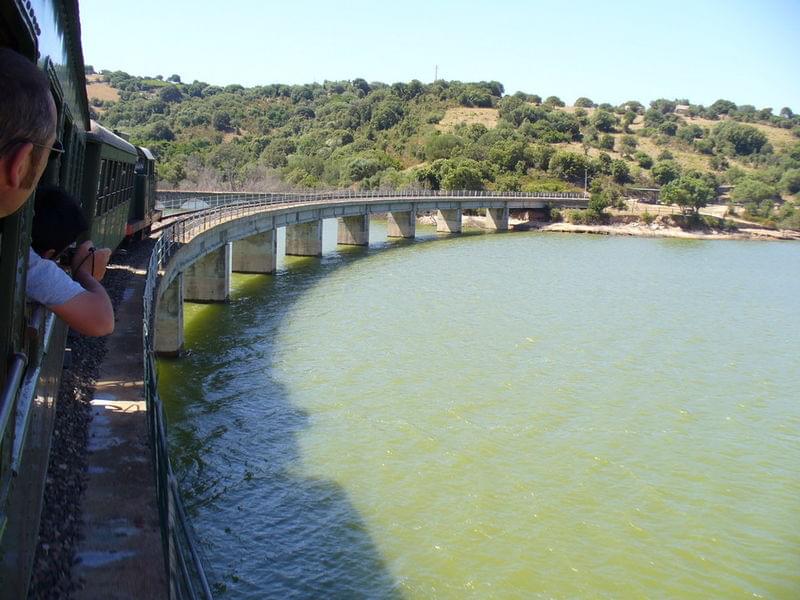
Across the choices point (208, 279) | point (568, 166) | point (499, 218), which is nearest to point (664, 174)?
point (568, 166)

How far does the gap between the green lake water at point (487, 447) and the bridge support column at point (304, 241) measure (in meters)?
12.7

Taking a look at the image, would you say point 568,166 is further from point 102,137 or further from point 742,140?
point 102,137

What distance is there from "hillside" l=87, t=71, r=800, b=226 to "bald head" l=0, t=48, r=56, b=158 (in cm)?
7008

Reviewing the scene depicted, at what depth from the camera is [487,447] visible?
45.9 feet

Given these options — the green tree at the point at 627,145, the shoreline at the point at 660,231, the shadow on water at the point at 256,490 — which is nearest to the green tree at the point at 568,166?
the green tree at the point at 627,145

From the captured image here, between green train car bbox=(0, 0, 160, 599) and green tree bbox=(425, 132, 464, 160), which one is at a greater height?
green tree bbox=(425, 132, 464, 160)

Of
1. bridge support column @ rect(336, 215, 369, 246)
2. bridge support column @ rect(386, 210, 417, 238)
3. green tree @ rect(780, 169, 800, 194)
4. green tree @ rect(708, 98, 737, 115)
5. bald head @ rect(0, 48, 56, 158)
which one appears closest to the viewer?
bald head @ rect(0, 48, 56, 158)

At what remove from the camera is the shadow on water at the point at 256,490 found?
9.48 m

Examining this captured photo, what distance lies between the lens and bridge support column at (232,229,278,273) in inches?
1328

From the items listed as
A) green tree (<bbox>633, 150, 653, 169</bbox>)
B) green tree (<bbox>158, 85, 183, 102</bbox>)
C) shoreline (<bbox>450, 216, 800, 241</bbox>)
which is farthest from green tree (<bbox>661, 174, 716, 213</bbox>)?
green tree (<bbox>158, 85, 183, 102</bbox>)

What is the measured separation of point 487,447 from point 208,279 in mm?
15057

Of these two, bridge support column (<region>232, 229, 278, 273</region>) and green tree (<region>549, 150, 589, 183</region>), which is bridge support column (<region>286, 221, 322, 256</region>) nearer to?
bridge support column (<region>232, 229, 278, 273</region>)

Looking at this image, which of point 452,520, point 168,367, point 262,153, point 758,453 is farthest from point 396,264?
point 262,153

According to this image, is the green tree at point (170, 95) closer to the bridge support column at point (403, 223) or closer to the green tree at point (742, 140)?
the green tree at point (742, 140)
